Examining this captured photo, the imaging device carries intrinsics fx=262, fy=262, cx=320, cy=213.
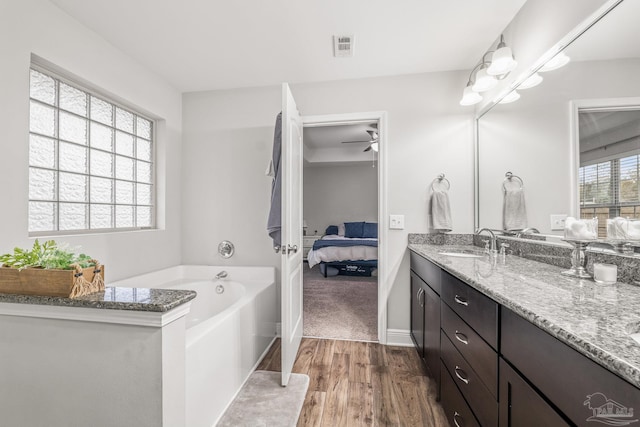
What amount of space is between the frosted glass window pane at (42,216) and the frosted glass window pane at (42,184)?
0.16 ft

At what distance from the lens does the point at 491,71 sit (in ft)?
5.51

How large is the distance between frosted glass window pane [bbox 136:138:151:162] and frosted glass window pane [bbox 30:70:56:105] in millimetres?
687

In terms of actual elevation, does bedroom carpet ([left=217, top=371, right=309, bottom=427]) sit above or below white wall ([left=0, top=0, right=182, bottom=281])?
below

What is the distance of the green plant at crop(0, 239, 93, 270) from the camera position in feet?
3.14

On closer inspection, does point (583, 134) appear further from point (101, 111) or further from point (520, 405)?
point (101, 111)

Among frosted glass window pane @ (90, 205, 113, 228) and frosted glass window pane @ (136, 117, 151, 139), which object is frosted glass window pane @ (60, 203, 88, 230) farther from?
frosted glass window pane @ (136, 117, 151, 139)

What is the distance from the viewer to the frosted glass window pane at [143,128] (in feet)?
7.80

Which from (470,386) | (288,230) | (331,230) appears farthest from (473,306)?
(331,230)

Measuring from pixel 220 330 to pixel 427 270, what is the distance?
135 cm

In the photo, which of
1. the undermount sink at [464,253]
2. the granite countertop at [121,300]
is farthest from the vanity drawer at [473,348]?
the granite countertop at [121,300]

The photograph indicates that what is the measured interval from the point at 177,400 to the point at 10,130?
1.65m

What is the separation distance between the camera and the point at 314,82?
2449 millimetres

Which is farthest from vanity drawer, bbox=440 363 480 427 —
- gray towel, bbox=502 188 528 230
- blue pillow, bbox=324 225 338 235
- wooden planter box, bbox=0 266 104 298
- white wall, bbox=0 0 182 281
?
blue pillow, bbox=324 225 338 235

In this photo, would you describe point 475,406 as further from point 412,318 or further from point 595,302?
point 412,318
